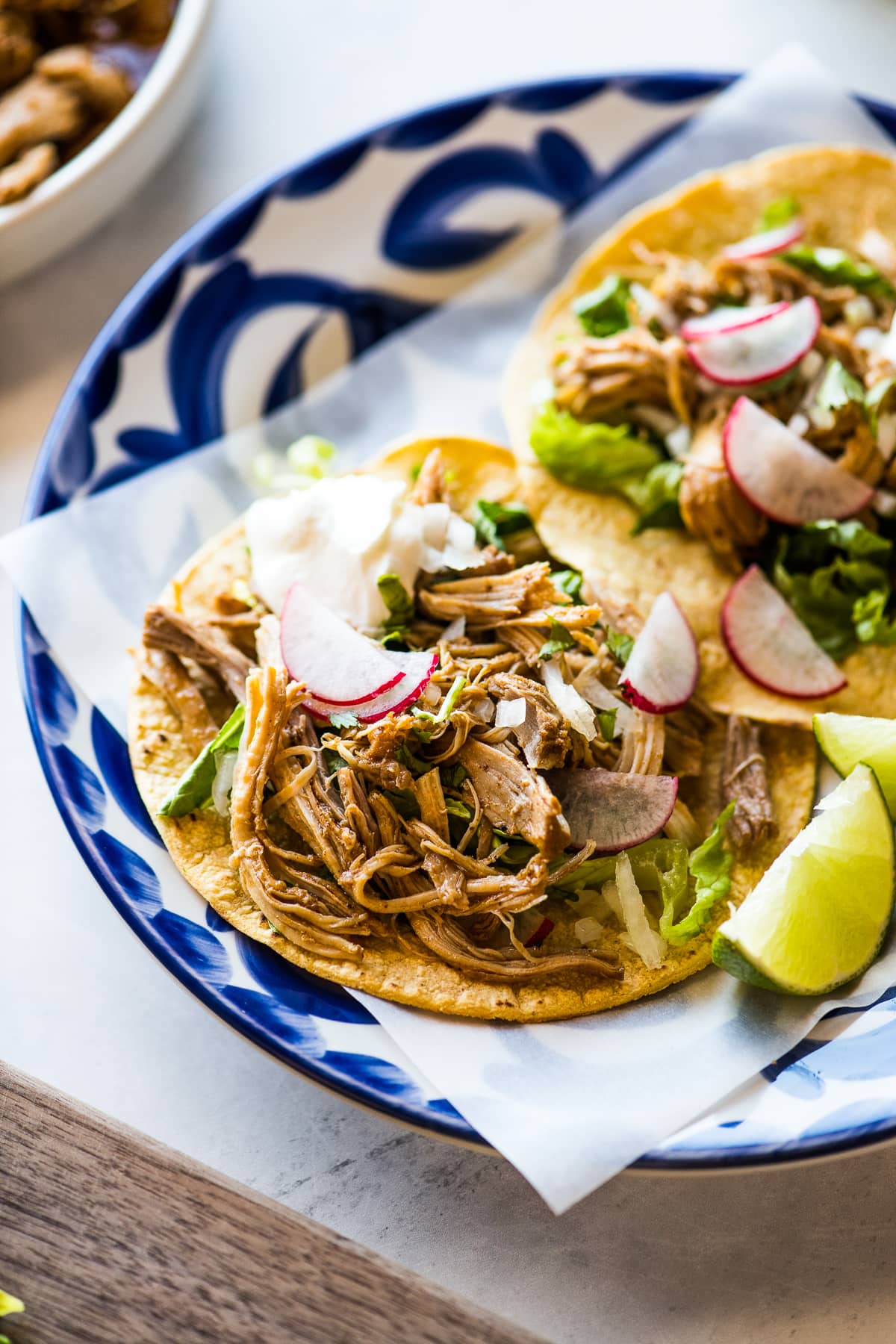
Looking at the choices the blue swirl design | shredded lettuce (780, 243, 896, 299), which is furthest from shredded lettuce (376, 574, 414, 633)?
shredded lettuce (780, 243, 896, 299)

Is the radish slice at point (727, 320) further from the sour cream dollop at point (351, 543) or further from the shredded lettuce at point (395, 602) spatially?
the shredded lettuce at point (395, 602)

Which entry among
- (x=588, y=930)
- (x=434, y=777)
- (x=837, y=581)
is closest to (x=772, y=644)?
(x=837, y=581)

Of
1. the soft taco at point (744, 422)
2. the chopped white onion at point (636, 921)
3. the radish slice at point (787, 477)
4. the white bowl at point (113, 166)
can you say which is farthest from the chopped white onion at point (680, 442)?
the white bowl at point (113, 166)

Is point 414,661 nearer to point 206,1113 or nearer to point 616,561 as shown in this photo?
point 616,561

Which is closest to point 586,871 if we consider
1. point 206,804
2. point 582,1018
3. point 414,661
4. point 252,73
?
point 582,1018

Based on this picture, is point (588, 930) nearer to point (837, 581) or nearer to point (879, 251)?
point (837, 581)

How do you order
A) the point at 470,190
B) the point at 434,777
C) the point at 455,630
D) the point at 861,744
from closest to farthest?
1. the point at 434,777
2. the point at 861,744
3. the point at 455,630
4. the point at 470,190
